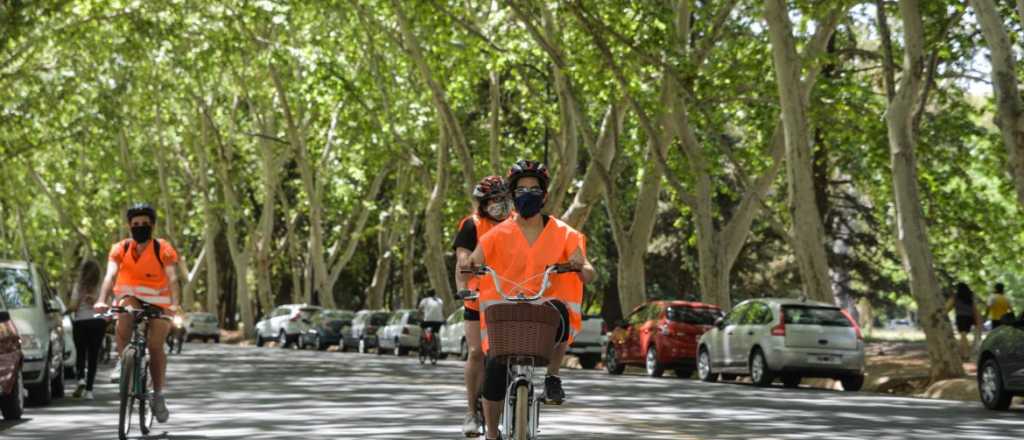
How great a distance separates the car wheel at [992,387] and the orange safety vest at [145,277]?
30.2 feet

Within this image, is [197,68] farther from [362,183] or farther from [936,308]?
[936,308]

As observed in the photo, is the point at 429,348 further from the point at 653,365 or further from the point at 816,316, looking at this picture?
the point at 816,316

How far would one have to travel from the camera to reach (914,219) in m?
24.3

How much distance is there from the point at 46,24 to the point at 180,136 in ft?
61.7

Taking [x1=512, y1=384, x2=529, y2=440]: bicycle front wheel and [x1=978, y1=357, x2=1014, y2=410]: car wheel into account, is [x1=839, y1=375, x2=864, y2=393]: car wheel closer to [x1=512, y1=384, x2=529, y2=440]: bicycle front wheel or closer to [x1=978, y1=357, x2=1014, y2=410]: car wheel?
[x1=978, y1=357, x2=1014, y2=410]: car wheel

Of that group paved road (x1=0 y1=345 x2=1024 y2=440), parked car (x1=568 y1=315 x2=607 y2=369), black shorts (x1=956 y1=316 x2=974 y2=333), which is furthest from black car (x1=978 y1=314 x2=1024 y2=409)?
parked car (x1=568 y1=315 x2=607 y2=369)

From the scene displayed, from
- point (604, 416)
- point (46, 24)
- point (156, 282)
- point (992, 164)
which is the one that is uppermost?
point (46, 24)

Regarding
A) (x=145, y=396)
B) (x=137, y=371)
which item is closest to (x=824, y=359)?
(x=145, y=396)

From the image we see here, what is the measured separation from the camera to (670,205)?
52594 millimetres

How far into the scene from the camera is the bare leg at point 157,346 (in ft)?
42.3

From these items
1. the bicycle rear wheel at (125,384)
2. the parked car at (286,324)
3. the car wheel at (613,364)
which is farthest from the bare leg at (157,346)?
the parked car at (286,324)

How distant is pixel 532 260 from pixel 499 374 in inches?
24.3

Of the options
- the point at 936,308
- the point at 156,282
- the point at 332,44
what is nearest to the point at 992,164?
the point at 936,308

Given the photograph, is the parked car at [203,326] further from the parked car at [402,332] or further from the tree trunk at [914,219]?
the tree trunk at [914,219]
